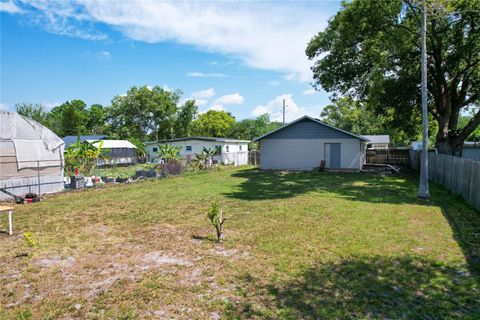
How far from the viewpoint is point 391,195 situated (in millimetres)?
13312

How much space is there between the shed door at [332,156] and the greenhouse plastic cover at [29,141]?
1740 cm

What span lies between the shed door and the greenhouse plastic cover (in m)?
17.4

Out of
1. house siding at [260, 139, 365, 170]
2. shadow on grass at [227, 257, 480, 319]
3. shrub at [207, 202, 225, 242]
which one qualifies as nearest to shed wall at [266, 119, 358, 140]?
house siding at [260, 139, 365, 170]

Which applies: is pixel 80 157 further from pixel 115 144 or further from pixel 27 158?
pixel 115 144

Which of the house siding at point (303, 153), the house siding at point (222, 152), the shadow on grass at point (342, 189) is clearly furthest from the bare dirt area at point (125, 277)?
the house siding at point (222, 152)

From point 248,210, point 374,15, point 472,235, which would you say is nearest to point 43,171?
point 248,210

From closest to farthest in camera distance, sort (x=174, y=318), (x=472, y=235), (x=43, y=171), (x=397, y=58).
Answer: (x=174, y=318), (x=472, y=235), (x=43, y=171), (x=397, y=58)

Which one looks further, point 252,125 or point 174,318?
point 252,125

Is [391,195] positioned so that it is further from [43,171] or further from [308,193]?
[43,171]

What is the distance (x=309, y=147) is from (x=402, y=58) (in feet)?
29.1

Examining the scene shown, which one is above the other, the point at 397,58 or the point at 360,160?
the point at 397,58

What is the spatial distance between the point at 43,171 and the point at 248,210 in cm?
1063

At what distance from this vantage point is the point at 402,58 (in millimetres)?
18219

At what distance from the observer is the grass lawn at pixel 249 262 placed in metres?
4.46
